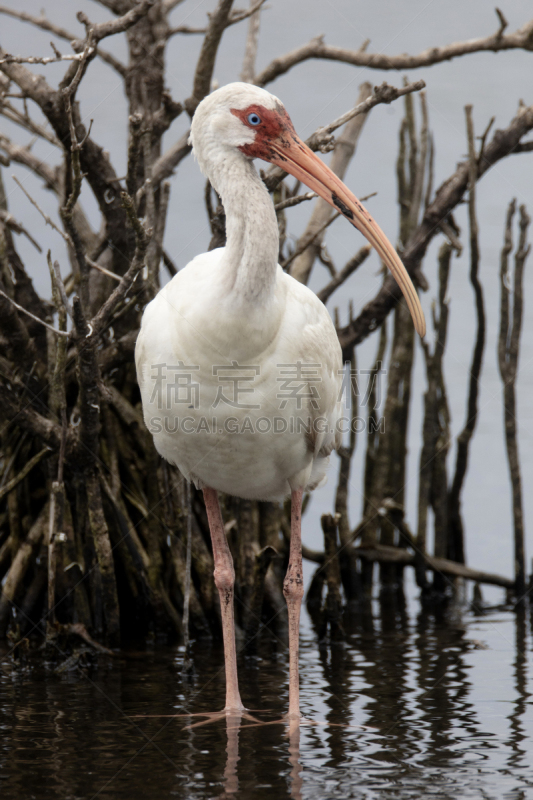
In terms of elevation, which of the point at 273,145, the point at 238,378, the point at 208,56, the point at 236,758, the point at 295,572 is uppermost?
the point at 208,56

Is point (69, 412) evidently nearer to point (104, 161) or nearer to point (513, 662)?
point (104, 161)

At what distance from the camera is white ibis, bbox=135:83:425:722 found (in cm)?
486

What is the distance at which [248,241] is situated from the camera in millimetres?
4762

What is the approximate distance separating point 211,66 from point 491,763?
517cm

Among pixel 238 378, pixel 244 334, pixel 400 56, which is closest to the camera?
pixel 244 334

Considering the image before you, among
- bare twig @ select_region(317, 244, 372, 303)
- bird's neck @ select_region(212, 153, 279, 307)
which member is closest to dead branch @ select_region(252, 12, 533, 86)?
bare twig @ select_region(317, 244, 372, 303)

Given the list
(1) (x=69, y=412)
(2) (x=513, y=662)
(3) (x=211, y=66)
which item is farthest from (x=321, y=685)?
(3) (x=211, y=66)

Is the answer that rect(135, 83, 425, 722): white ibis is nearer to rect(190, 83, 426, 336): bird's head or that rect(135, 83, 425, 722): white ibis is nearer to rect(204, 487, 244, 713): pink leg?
rect(190, 83, 426, 336): bird's head

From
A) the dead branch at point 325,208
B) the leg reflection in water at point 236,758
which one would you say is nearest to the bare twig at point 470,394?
the dead branch at point 325,208

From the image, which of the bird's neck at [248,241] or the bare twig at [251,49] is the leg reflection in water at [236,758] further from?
the bare twig at [251,49]

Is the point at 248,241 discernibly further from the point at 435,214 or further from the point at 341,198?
the point at 435,214

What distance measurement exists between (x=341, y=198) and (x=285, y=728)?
2846 mm

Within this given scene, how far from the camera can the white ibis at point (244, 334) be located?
486 cm

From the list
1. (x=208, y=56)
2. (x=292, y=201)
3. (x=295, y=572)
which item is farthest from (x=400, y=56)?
(x=295, y=572)
